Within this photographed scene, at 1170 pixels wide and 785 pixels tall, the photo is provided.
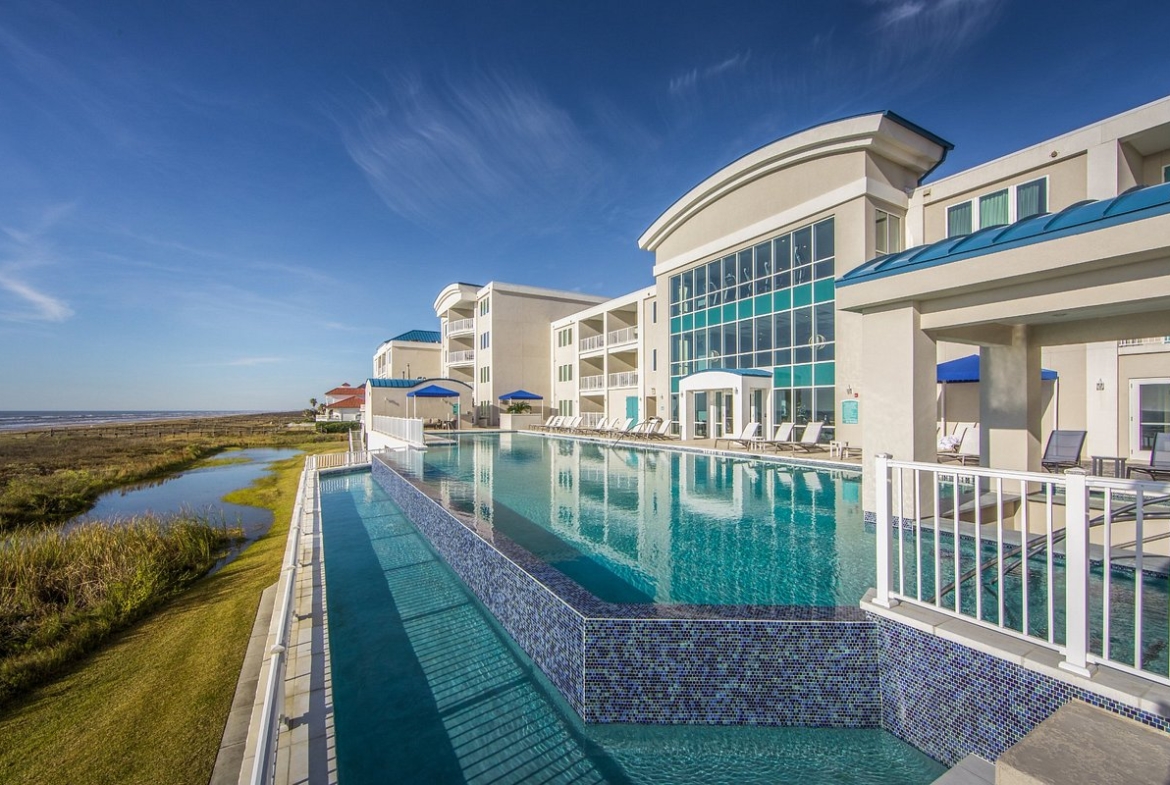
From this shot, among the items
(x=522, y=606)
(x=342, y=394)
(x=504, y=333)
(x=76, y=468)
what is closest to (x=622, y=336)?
(x=504, y=333)

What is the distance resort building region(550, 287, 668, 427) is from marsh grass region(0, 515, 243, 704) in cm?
1740

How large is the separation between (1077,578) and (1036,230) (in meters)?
4.04

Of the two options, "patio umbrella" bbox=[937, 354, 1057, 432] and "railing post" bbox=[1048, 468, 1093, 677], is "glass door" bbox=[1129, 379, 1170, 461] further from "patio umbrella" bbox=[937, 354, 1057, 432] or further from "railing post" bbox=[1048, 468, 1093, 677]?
"railing post" bbox=[1048, 468, 1093, 677]

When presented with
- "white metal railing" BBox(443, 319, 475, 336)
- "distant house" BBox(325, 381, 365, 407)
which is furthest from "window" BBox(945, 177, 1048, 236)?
"distant house" BBox(325, 381, 365, 407)

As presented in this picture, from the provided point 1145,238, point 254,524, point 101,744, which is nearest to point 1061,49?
point 1145,238

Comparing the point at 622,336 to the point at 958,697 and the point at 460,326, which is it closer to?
the point at 460,326

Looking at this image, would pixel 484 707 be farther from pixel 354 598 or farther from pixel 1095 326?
pixel 1095 326

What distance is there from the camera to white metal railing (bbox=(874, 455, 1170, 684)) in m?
2.37

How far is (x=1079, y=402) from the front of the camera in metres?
11.6

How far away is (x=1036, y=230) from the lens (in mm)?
4879

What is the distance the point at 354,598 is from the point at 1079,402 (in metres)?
15.4

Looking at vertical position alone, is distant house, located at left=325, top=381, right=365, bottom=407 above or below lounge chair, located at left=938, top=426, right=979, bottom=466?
above

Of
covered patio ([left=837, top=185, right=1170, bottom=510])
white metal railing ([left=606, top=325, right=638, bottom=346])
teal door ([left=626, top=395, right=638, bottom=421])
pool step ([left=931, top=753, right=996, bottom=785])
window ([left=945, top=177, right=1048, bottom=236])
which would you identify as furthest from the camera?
white metal railing ([left=606, top=325, right=638, bottom=346])

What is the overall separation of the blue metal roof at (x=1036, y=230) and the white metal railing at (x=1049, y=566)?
2389mm
